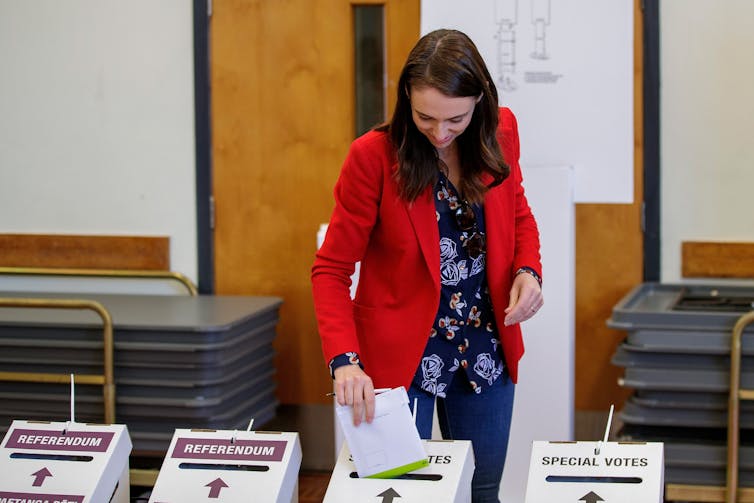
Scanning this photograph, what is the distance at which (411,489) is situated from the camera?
1610 mm

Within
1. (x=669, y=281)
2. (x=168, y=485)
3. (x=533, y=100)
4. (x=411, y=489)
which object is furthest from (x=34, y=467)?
(x=669, y=281)

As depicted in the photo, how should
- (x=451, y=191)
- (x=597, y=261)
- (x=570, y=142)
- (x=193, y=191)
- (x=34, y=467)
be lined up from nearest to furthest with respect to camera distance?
(x=34, y=467), (x=451, y=191), (x=570, y=142), (x=597, y=261), (x=193, y=191)

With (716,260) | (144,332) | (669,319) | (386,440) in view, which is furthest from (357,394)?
(716,260)

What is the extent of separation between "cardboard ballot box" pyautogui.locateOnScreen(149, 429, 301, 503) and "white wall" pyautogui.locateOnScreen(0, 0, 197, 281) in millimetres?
2010

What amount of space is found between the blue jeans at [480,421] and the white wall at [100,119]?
1845 mm

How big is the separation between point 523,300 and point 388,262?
0.26m

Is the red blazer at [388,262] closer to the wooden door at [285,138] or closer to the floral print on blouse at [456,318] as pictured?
the floral print on blouse at [456,318]

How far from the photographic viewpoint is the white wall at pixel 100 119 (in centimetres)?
364

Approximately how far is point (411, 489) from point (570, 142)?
1.80 m

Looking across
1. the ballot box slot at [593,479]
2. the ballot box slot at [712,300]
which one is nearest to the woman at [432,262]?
the ballot box slot at [593,479]

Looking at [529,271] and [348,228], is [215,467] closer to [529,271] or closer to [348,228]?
[348,228]

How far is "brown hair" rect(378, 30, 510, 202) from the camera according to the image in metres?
1.79

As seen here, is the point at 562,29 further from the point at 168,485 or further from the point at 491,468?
the point at 168,485

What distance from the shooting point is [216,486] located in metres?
1.66
